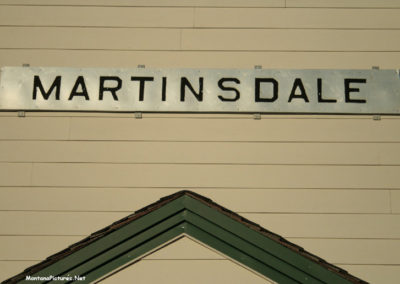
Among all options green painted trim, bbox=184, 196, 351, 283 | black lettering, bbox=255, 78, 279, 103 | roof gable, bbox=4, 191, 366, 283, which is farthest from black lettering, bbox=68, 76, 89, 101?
green painted trim, bbox=184, 196, 351, 283

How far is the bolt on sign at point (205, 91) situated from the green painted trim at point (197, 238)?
1.94 metres

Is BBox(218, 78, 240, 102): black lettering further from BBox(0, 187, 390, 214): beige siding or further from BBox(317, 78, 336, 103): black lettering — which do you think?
BBox(0, 187, 390, 214): beige siding

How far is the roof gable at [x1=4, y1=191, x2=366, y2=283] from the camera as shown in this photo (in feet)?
17.9

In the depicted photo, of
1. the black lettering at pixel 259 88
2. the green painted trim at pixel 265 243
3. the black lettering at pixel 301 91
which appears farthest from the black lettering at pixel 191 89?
the green painted trim at pixel 265 243

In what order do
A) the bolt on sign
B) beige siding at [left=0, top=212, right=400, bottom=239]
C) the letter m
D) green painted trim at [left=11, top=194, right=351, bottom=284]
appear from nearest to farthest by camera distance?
green painted trim at [left=11, top=194, right=351, bottom=284] → beige siding at [left=0, top=212, right=400, bottom=239] → the bolt on sign → the letter m

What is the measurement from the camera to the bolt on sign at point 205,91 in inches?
286

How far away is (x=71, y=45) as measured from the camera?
24.8 ft

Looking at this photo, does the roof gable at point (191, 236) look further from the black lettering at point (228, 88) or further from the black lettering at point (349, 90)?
the black lettering at point (349, 90)

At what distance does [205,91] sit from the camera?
7.30 meters

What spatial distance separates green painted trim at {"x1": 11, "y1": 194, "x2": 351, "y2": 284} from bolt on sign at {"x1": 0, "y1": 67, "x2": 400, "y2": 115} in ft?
Answer: 6.38

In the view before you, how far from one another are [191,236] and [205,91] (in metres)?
2.31

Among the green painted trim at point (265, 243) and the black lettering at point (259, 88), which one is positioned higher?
the black lettering at point (259, 88)

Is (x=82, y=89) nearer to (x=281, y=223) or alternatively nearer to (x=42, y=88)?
(x=42, y=88)

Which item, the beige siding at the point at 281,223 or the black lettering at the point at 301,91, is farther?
the black lettering at the point at 301,91
